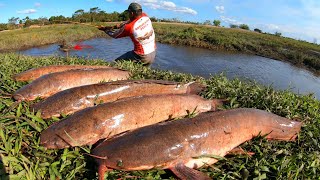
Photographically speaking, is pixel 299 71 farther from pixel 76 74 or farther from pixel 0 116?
pixel 0 116

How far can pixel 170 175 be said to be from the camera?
8.75ft

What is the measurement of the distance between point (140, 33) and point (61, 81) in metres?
2.74

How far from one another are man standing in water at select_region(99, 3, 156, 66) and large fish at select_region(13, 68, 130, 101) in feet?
6.37

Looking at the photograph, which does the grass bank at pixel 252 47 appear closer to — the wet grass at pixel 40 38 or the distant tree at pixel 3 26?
the wet grass at pixel 40 38

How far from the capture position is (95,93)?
3762mm

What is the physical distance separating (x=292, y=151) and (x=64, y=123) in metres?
2.37

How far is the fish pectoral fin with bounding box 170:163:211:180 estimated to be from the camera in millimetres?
2469

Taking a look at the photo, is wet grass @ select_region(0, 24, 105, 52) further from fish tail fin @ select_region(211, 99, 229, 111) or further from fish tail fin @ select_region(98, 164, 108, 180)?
fish tail fin @ select_region(98, 164, 108, 180)

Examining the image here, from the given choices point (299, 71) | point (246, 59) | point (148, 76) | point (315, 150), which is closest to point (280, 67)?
point (299, 71)

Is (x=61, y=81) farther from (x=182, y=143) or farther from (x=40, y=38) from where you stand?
(x=40, y=38)

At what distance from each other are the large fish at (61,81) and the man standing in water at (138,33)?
1.94 m

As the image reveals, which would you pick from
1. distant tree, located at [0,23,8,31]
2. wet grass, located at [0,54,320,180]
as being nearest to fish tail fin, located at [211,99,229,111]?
wet grass, located at [0,54,320,180]

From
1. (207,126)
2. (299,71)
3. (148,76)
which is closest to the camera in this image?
(207,126)

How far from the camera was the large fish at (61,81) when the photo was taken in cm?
417
